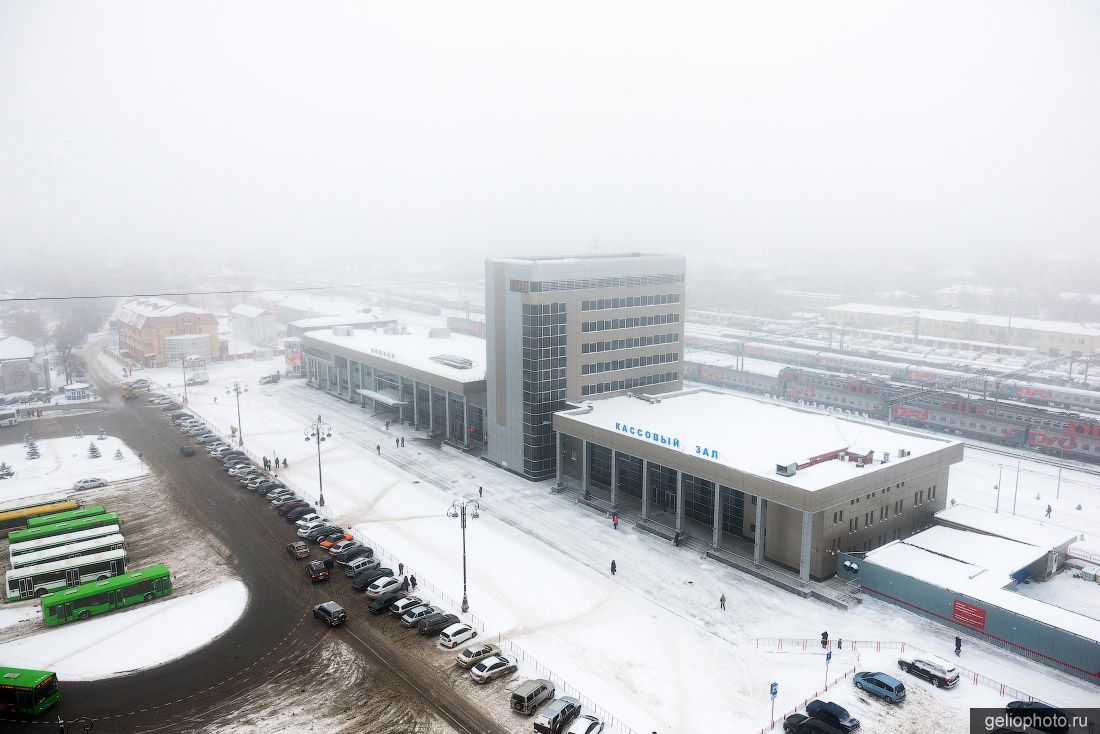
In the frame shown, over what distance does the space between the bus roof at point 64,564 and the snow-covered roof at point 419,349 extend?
38.4 metres

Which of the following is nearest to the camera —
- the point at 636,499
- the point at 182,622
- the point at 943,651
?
the point at 943,651

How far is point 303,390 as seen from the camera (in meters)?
115

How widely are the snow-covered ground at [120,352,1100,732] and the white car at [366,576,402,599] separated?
9.20 ft

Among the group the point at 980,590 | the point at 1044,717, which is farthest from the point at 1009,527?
the point at 1044,717

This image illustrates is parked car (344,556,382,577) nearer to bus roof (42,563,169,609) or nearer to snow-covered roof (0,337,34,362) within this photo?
bus roof (42,563,169,609)

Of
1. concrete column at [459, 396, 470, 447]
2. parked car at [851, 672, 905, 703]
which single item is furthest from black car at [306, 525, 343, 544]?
parked car at [851, 672, 905, 703]

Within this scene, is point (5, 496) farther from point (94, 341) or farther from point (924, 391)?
point (94, 341)

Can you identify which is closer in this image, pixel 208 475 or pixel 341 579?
pixel 341 579

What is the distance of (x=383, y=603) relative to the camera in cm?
4566

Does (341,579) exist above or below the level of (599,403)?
below

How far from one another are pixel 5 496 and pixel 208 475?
17.2 meters

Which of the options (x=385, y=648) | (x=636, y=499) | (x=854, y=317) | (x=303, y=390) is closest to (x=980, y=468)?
(x=636, y=499)

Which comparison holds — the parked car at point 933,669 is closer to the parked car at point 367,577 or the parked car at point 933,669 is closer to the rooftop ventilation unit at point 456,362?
the parked car at point 367,577

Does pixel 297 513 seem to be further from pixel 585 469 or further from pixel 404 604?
pixel 585 469
